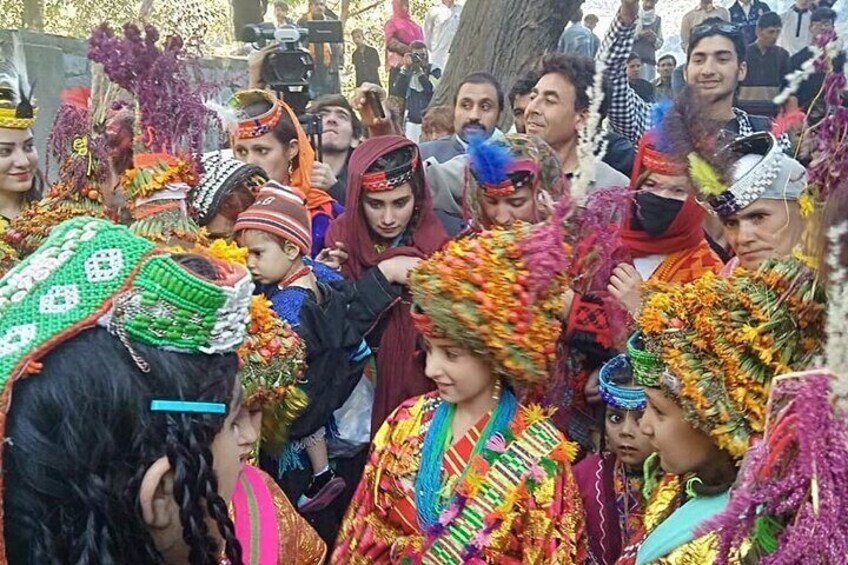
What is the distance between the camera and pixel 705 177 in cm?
347

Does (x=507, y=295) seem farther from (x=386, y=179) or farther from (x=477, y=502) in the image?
(x=386, y=179)

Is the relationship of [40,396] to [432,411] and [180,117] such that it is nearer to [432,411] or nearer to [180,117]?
[432,411]

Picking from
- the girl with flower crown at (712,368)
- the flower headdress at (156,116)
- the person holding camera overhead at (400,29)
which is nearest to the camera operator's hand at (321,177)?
the flower headdress at (156,116)

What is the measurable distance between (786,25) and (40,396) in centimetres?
1065

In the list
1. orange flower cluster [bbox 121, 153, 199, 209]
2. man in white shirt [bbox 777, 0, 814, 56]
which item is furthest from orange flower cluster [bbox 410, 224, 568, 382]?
man in white shirt [bbox 777, 0, 814, 56]

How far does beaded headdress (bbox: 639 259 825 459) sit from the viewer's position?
2121 millimetres

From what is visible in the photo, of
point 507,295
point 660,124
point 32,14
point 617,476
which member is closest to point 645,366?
point 507,295

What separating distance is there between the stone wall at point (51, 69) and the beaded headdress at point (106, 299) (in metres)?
8.19

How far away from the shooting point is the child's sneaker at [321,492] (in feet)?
12.5

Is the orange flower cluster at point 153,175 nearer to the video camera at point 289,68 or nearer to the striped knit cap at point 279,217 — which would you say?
the striped knit cap at point 279,217

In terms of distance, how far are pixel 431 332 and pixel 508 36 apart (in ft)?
19.8

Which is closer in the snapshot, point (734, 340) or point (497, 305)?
point (734, 340)

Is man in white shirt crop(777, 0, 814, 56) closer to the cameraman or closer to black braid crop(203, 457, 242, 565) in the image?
the cameraman

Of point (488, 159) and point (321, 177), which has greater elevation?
point (488, 159)
